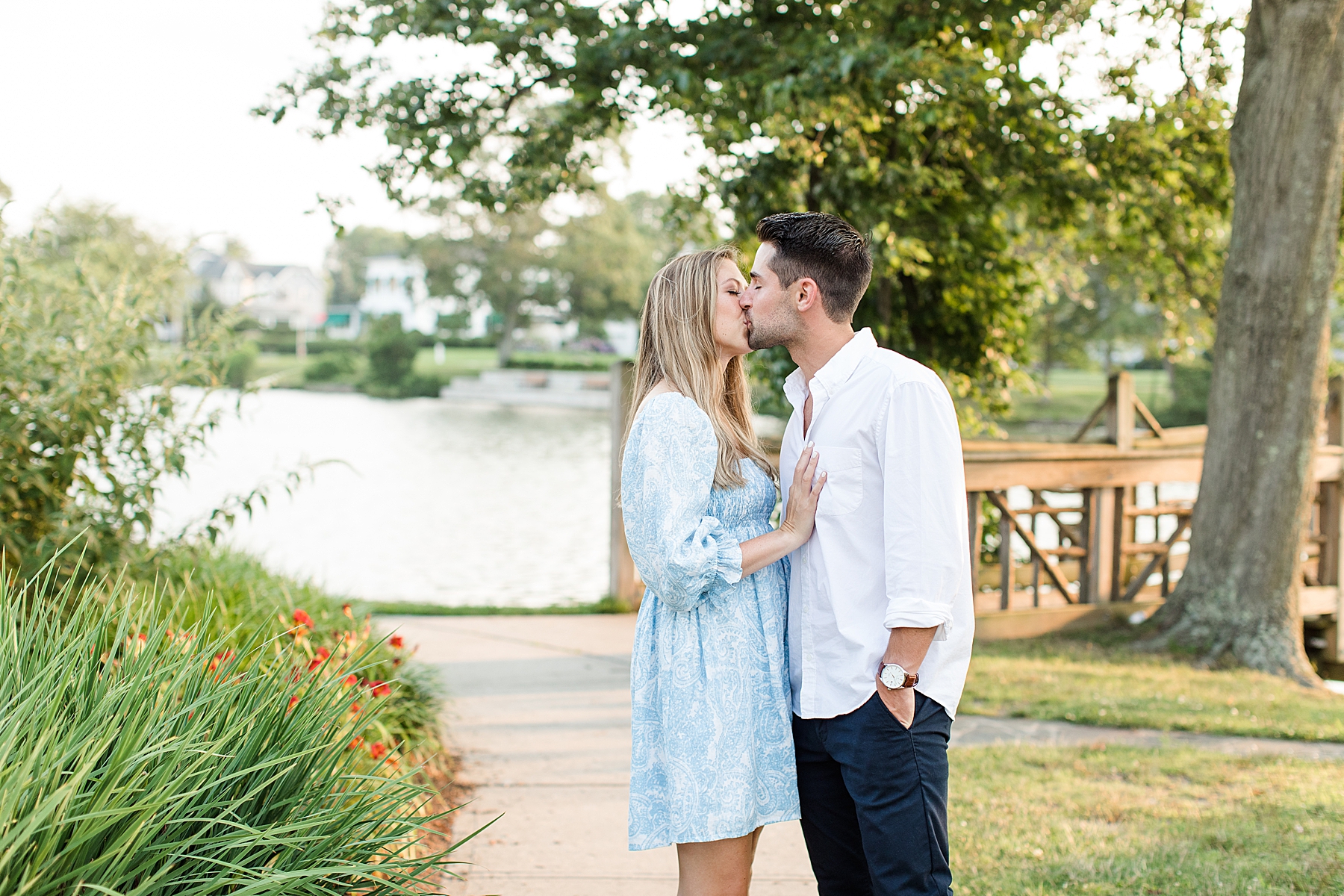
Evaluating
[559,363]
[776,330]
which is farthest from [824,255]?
[559,363]

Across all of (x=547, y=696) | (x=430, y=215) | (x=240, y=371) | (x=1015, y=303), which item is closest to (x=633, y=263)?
(x=430, y=215)

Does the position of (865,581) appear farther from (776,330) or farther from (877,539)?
(776,330)

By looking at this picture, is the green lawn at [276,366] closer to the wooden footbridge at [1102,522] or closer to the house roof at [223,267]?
the house roof at [223,267]

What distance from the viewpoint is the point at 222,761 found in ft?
7.10

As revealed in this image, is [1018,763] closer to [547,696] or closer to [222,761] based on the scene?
[547,696]

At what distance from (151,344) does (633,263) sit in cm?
5322

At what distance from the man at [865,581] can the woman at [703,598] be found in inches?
3.1

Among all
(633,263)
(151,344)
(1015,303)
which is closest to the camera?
(151,344)

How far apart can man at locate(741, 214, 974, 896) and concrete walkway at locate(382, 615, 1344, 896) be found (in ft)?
2.62

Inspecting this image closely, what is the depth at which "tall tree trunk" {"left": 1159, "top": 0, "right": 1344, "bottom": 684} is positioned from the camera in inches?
253

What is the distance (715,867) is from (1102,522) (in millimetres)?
6414

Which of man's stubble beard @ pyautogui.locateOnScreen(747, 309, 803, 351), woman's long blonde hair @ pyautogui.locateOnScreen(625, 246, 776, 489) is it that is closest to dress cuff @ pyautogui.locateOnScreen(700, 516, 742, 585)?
woman's long blonde hair @ pyautogui.locateOnScreen(625, 246, 776, 489)

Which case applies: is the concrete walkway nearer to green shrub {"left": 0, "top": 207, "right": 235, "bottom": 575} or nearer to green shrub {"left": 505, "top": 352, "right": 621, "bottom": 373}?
green shrub {"left": 0, "top": 207, "right": 235, "bottom": 575}

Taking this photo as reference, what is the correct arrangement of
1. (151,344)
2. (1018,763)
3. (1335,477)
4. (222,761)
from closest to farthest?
(222,761) < (1018,763) < (151,344) < (1335,477)
